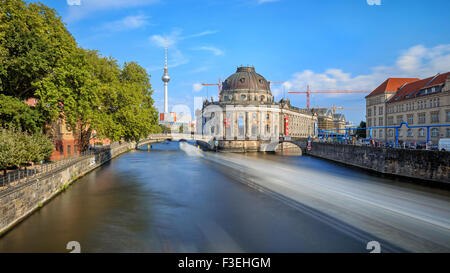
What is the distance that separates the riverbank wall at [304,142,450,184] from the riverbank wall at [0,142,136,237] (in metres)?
32.9

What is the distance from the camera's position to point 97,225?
49.4ft

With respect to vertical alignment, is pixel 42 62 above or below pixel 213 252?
above

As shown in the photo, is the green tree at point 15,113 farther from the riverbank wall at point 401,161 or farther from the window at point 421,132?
the window at point 421,132

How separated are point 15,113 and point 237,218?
708 inches

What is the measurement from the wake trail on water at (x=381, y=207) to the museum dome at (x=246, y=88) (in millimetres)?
62565

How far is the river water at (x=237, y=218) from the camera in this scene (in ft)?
41.8

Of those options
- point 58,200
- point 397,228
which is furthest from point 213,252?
point 58,200

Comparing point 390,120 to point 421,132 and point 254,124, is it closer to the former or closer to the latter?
point 421,132

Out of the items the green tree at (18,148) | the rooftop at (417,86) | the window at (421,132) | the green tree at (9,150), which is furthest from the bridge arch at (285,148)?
the green tree at (9,150)

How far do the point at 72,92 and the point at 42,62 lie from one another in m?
3.10

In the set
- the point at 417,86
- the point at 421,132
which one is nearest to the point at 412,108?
the point at 417,86

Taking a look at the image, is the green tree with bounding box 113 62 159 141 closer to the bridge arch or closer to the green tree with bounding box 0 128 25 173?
the green tree with bounding box 0 128 25 173

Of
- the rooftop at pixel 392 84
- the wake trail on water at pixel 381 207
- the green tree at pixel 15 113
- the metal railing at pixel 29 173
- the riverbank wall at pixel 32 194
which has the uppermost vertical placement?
the rooftop at pixel 392 84
